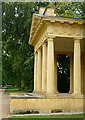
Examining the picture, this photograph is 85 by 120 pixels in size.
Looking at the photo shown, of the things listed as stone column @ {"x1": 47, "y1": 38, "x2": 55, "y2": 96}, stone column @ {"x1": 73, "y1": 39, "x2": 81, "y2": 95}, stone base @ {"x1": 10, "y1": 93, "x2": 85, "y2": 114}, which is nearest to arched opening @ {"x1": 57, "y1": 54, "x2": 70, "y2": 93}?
stone column @ {"x1": 73, "y1": 39, "x2": 81, "y2": 95}

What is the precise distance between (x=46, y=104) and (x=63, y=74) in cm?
1858

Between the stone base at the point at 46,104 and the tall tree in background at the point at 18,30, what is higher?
the tall tree in background at the point at 18,30

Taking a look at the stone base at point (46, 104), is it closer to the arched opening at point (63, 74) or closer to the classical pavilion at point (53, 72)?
the classical pavilion at point (53, 72)

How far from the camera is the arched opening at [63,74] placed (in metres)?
34.4

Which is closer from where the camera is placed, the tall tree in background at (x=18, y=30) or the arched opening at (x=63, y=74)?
the arched opening at (x=63, y=74)

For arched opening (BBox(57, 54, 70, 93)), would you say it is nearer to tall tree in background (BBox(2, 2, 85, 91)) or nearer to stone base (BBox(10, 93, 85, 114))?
tall tree in background (BBox(2, 2, 85, 91))

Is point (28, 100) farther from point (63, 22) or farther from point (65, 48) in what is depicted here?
point (65, 48)

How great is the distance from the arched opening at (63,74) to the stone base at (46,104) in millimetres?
15780

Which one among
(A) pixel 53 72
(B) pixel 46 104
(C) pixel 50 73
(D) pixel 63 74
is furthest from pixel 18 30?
(B) pixel 46 104

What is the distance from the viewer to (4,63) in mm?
48844

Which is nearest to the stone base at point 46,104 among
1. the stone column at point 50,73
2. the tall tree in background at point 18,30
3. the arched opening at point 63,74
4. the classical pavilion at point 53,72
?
the classical pavilion at point 53,72

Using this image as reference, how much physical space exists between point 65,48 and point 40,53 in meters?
3.74

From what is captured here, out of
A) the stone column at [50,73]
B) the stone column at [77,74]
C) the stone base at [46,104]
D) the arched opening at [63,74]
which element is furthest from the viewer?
the arched opening at [63,74]

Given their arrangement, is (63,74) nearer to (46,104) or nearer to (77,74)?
(77,74)
